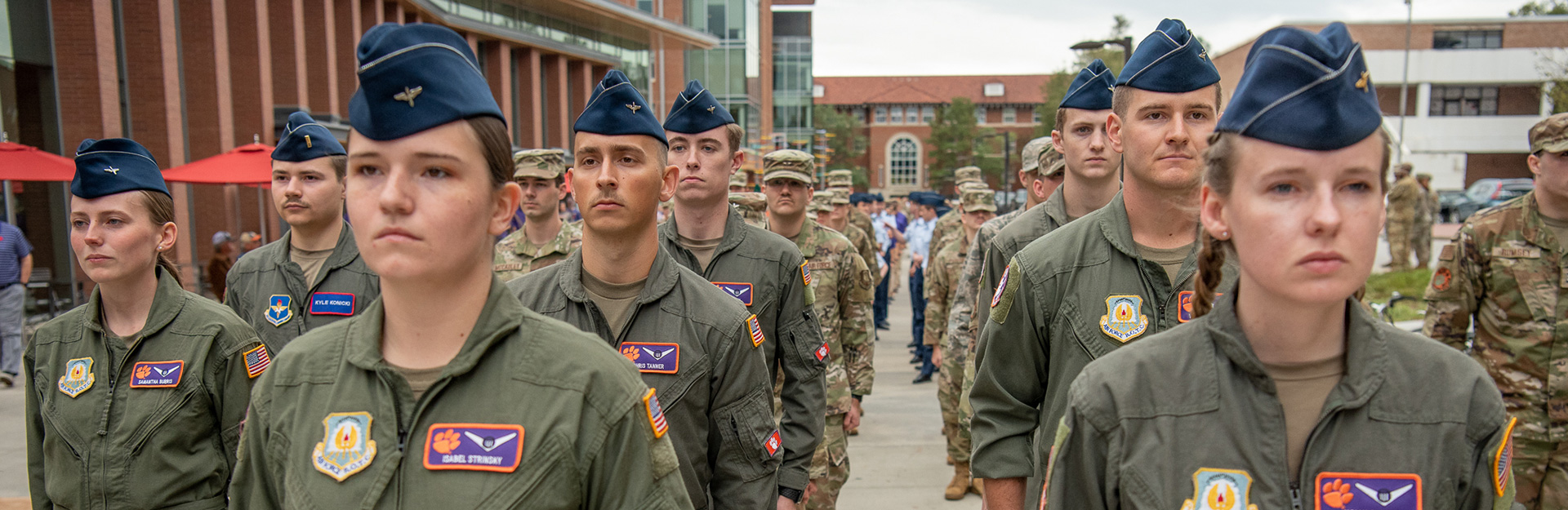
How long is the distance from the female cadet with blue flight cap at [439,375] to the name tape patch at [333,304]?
3.16 metres

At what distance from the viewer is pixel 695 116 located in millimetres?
4863

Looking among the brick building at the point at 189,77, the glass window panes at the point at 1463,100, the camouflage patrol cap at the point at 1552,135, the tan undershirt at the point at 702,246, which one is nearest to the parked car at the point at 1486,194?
the glass window panes at the point at 1463,100

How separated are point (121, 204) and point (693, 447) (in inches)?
94.4

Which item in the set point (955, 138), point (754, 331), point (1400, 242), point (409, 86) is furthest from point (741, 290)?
point (955, 138)

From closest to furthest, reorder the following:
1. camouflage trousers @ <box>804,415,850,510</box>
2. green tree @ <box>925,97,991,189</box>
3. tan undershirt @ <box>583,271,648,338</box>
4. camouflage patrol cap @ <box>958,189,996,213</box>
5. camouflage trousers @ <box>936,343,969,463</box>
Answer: tan undershirt @ <box>583,271,648,338</box>
camouflage trousers @ <box>804,415,850,510</box>
camouflage trousers @ <box>936,343,969,463</box>
camouflage patrol cap @ <box>958,189,996,213</box>
green tree @ <box>925,97,991,189</box>

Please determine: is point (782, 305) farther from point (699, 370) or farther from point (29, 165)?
point (29, 165)

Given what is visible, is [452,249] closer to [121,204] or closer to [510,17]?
[121,204]

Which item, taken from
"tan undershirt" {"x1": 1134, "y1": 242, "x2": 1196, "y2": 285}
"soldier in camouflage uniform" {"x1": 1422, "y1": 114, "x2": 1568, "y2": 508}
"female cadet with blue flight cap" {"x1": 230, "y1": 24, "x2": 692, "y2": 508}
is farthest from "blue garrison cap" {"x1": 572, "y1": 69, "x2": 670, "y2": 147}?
"soldier in camouflage uniform" {"x1": 1422, "y1": 114, "x2": 1568, "y2": 508}

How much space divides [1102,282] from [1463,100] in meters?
61.8

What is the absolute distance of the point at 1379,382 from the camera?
1765 mm

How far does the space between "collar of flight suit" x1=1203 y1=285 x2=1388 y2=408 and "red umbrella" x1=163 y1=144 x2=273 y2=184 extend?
1219 cm

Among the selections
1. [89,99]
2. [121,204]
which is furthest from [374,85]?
[89,99]

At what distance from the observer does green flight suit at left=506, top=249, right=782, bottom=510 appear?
311 centimetres

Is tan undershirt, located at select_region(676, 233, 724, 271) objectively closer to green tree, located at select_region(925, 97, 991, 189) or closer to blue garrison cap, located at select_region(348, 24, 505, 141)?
blue garrison cap, located at select_region(348, 24, 505, 141)
